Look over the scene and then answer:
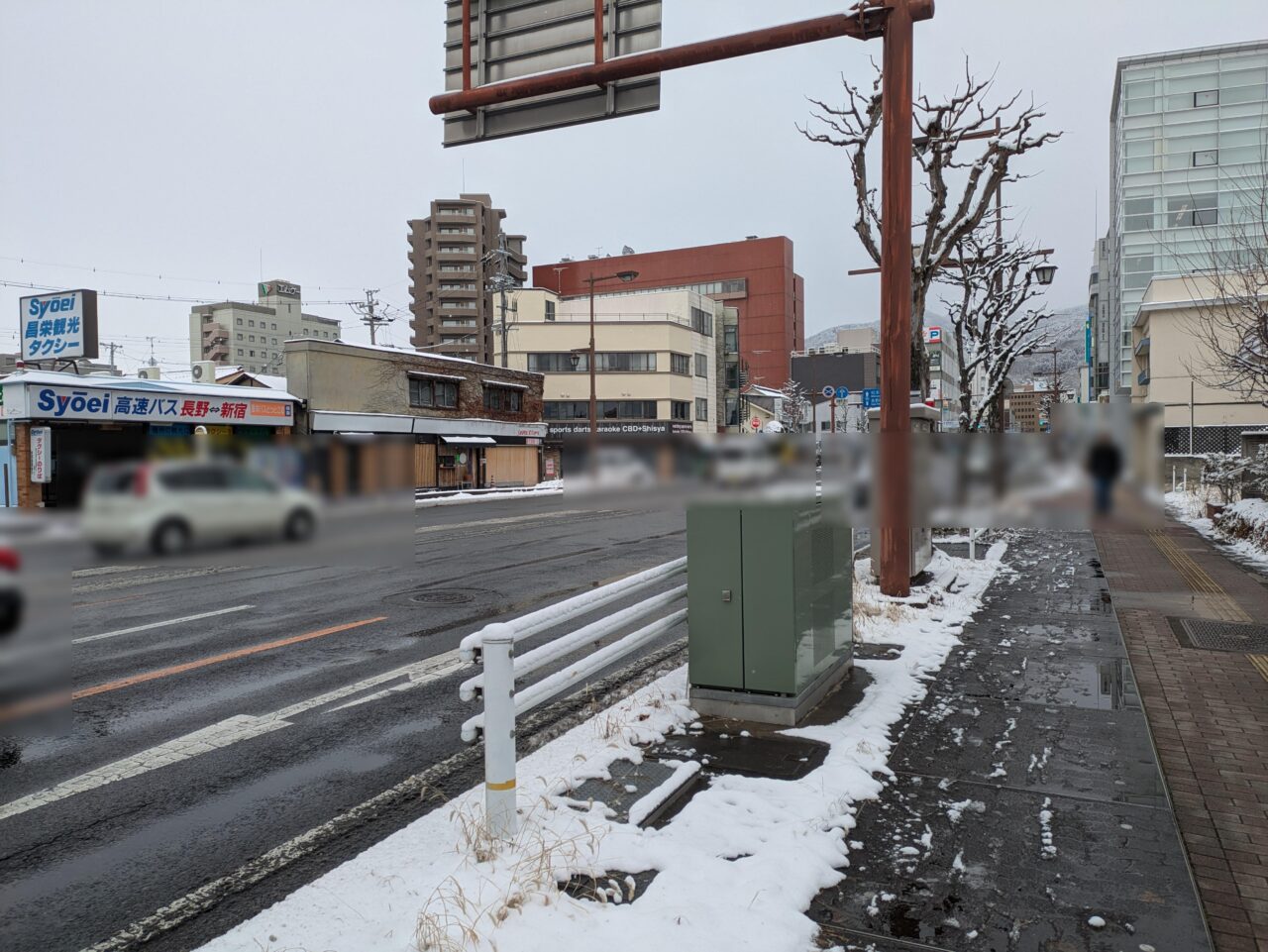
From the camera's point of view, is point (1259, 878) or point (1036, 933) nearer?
point (1036, 933)

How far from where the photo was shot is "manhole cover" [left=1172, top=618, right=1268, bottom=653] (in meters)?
8.44

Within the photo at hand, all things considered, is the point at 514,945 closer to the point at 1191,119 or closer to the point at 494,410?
the point at 494,410

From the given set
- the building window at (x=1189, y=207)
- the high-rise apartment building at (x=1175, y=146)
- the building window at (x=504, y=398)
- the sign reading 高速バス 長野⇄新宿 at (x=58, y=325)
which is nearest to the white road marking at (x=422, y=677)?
the sign reading 高速バス 長野⇄新宿 at (x=58, y=325)

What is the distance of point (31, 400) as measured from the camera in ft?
4.66

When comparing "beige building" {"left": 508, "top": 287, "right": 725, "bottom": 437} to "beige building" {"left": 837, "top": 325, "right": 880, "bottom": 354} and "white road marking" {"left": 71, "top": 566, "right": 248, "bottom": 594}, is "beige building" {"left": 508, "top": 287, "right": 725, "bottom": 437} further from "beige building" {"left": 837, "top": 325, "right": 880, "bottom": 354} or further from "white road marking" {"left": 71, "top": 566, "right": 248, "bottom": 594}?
"beige building" {"left": 837, "top": 325, "right": 880, "bottom": 354}

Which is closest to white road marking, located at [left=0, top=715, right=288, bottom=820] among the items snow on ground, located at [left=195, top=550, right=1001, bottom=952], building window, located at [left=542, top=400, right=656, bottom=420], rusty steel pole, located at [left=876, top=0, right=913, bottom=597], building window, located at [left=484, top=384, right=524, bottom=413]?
snow on ground, located at [left=195, top=550, right=1001, bottom=952]

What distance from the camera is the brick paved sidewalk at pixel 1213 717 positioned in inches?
156

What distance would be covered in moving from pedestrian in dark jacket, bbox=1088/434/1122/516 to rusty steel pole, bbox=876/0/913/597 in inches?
320

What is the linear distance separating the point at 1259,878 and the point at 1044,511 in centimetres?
423

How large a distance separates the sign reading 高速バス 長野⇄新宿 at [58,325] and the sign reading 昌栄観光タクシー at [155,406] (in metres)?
35.4

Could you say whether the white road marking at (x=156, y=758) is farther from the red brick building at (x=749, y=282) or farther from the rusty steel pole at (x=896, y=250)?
the red brick building at (x=749, y=282)

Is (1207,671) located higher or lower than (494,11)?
lower

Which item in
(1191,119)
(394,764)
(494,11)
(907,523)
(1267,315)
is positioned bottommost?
(394,764)

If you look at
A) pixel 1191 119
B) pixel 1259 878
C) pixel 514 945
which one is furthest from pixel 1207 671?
pixel 1191 119
